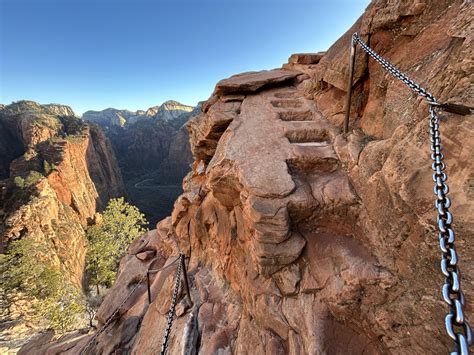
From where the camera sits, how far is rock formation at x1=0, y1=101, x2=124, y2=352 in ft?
96.7

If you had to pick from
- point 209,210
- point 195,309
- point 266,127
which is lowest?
point 195,309

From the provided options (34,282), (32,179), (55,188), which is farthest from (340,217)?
(55,188)

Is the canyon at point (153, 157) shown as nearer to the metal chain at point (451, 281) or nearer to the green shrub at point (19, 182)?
the green shrub at point (19, 182)

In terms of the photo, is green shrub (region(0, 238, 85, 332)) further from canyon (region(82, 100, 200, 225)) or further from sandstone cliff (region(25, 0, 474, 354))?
canyon (region(82, 100, 200, 225))

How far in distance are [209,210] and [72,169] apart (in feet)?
173

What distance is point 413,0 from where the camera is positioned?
3.98 metres

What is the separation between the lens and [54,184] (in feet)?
133

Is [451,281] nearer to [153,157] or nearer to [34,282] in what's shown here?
[34,282]

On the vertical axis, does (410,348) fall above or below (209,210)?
below

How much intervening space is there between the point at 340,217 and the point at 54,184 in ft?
172

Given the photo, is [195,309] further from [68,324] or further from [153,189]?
[153,189]

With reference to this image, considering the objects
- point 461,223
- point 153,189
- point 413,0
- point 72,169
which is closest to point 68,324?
point 461,223

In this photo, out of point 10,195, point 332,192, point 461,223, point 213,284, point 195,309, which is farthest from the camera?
point 10,195

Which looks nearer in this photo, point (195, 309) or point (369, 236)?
point (369, 236)
